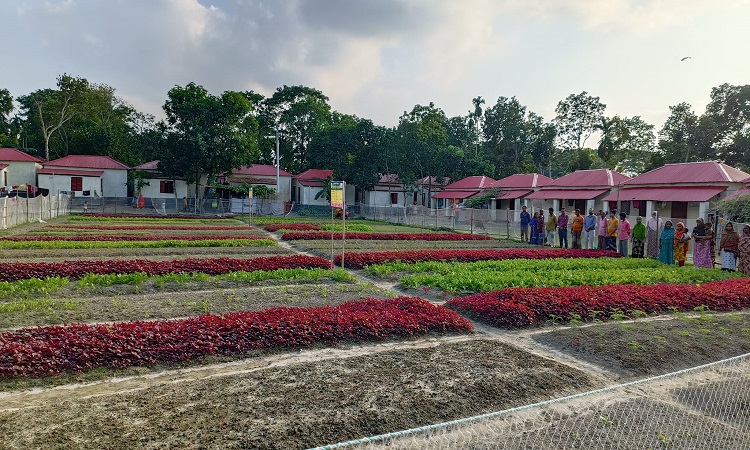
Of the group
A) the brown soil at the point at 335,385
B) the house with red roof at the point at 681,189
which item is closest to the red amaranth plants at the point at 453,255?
the brown soil at the point at 335,385

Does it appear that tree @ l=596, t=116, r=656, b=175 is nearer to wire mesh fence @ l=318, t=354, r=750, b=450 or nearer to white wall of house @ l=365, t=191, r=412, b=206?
white wall of house @ l=365, t=191, r=412, b=206

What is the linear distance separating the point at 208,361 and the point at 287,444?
3.20m

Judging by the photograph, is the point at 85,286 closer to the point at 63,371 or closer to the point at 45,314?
the point at 45,314

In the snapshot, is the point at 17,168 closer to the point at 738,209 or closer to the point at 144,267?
the point at 144,267

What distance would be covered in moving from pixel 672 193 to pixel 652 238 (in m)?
17.7

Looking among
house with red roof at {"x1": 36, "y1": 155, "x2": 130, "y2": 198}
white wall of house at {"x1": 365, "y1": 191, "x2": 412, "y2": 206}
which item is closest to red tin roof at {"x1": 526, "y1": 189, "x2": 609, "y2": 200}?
white wall of house at {"x1": 365, "y1": 191, "x2": 412, "y2": 206}

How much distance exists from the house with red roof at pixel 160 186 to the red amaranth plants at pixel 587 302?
5277 centimetres

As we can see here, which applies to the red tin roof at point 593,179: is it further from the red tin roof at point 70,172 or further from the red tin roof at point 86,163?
the red tin roof at point 70,172

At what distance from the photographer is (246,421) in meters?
5.28

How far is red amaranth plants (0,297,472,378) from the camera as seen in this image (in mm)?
6949

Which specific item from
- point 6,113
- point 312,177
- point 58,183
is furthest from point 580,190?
point 6,113

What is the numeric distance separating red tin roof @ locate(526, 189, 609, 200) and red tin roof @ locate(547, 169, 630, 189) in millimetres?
577

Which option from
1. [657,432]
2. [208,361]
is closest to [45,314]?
[208,361]

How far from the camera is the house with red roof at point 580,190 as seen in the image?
44438 millimetres
